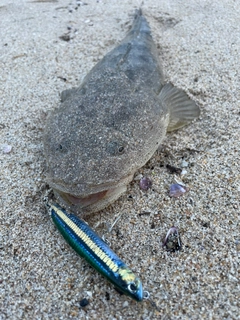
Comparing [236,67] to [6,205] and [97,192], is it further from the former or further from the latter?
[6,205]

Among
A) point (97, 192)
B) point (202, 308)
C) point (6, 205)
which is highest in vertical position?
point (97, 192)

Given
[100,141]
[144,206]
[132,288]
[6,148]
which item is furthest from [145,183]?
[6,148]

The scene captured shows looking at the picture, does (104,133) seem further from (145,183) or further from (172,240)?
(172,240)

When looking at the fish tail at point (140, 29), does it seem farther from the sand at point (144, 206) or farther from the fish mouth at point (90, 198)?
the fish mouth at point (90, 198)

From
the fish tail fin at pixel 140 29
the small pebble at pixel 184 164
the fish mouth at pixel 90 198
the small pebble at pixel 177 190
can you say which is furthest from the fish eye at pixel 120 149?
the fish tail fin at pixel 140 29

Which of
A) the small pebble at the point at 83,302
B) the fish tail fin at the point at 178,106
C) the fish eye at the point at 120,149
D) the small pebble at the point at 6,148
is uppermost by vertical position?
the fish eye at the point at 120,149

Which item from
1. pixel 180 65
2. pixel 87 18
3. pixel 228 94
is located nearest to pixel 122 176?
pixel 228 94

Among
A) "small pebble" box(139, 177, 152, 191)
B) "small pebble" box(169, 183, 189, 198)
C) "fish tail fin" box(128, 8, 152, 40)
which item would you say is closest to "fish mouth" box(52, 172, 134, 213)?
"small pebble" box(139, 177, 152, 191)
